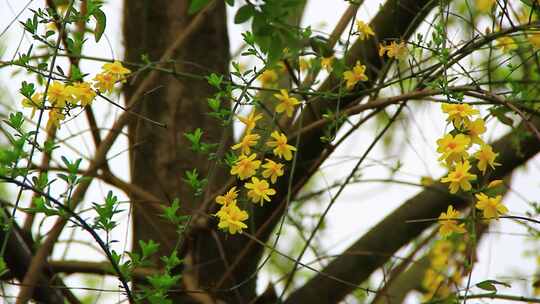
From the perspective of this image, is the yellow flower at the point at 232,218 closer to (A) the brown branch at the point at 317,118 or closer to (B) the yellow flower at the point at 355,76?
(B) the yellow flower at the point at 355,76

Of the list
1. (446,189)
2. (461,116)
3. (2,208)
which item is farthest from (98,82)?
(446,189)

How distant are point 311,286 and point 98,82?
0.88 metres

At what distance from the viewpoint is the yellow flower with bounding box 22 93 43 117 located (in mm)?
1267

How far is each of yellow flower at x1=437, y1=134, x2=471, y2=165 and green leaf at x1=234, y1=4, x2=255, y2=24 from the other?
12.4 inches

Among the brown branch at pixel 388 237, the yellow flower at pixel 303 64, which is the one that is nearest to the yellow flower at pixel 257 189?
the yellow flower at pixel 303 64

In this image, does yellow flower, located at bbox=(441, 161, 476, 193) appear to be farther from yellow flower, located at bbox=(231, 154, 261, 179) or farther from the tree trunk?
the tree trunk

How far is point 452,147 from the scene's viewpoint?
3.83 feet

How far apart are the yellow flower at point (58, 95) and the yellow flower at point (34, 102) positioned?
0.07ft

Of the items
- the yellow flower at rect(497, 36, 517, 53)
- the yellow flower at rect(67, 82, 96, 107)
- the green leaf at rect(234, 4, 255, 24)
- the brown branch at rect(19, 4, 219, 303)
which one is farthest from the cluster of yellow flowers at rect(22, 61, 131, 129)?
the yellow flower at rect(497, 36, 517, 53)

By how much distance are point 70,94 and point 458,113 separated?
0.56m

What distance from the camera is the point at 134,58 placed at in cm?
211

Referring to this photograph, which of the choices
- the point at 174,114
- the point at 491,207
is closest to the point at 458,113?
the point at 491,207

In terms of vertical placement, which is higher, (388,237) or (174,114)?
(174,114)

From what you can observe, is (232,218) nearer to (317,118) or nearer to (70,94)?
(70,94)
